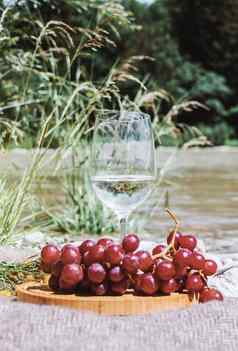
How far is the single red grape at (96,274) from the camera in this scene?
1275mm

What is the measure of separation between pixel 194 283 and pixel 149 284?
0.09 m

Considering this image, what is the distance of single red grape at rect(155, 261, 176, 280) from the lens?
128 centimetres

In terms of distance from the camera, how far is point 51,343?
114 centimetres

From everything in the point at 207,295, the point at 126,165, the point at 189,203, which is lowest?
the point at 189,203

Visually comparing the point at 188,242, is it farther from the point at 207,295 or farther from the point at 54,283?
the point at 54,283

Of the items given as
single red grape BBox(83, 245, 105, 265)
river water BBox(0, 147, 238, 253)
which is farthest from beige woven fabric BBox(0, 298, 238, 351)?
river water BBox(0, 147, 238, 253)

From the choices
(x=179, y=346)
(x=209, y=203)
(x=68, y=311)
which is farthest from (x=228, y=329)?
(x=209, y=203)

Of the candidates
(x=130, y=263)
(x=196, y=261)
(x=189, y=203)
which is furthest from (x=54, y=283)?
(x=189, y=203)

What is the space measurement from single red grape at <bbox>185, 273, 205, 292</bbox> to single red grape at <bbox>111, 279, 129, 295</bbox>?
0.11 meters

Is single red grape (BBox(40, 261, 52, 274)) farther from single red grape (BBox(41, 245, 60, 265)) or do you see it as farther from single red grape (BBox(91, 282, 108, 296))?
single red grape (BBox(91, 282, 108, 296))

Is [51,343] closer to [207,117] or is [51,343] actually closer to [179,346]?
[179,346]

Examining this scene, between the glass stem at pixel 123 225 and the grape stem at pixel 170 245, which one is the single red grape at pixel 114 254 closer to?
the grape stem at pixel 170 245

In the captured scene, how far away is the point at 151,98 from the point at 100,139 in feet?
7.34

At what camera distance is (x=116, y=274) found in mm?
1283
